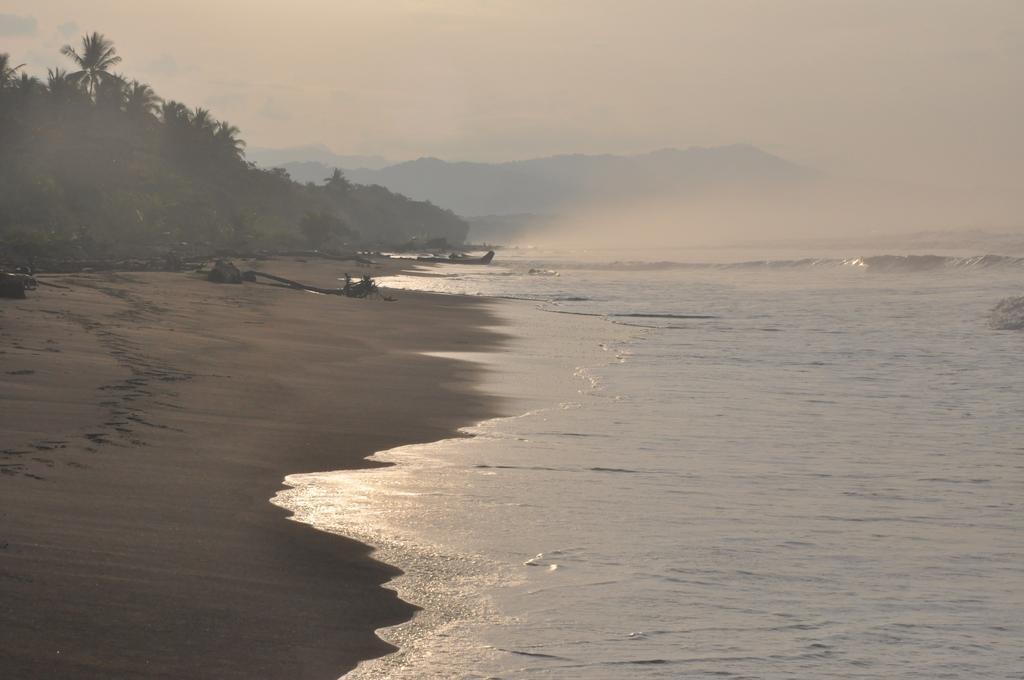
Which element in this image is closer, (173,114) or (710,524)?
(710,524)

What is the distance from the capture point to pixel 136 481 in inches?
267

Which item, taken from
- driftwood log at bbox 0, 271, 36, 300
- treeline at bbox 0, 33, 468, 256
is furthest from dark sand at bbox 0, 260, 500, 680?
treeline at bbox 0, 33, 468, 256

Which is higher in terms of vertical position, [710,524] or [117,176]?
[117,176]

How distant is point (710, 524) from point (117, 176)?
2180 inches

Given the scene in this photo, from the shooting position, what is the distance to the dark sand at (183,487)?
4.33m

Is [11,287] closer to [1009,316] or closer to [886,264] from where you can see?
[1009,316]

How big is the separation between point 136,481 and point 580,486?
10.3 ft

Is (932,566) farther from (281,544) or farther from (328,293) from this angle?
(328,293)

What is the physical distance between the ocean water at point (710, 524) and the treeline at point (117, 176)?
25041 millimetres

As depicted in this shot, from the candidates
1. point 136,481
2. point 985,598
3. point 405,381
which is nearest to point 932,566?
point 985,598

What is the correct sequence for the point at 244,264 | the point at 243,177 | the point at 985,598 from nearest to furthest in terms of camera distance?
the point at 985,598, the point at 244,264, the point at 243,177

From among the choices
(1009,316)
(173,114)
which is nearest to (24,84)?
Result: (173,114)

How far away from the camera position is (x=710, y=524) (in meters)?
6.77

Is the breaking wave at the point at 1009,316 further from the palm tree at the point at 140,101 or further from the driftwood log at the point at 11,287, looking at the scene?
the palm tree at the point at 140,101
